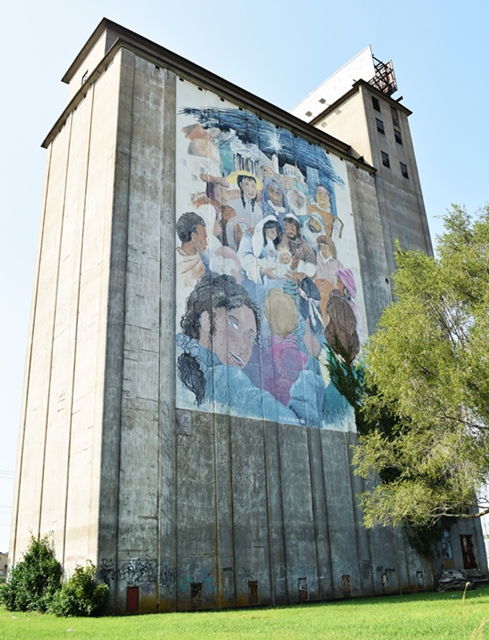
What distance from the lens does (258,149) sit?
1151 inches


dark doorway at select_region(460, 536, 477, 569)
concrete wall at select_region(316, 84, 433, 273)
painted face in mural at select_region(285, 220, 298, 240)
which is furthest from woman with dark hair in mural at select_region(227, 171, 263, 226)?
dark doorway at select_region(460, 536, 477, 569)

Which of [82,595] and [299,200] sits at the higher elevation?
[299,200]

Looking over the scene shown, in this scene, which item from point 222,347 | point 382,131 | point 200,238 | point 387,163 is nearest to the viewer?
point 222,347

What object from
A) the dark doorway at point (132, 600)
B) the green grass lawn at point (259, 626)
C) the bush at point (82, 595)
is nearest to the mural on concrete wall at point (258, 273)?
the dark doorway at point (132, 600)

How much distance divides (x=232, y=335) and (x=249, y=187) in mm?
7819

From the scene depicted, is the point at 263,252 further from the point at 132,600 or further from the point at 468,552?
the point at 468,552

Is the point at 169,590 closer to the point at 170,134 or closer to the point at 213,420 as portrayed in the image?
the point at 213,420

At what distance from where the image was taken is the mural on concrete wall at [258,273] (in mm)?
23141

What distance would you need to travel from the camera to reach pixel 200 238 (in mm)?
Answer: 24656

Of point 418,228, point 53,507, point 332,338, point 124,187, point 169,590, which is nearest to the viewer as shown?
point 169,590

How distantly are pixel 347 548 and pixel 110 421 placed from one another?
1115 centimetres

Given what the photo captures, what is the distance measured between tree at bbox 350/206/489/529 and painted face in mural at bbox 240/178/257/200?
9215mm

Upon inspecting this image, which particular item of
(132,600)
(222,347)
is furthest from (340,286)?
(132,600)

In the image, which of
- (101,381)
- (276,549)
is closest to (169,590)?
(276,549)
